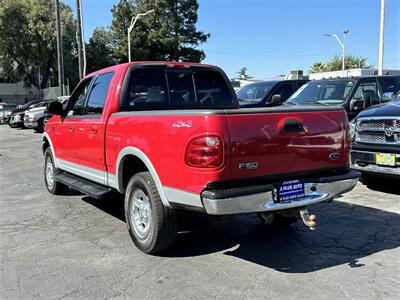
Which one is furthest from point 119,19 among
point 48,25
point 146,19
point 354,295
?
point 354,295

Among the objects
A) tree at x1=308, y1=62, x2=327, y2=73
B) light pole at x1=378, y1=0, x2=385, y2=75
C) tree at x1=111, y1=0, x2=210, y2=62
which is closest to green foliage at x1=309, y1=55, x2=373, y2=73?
tree at x1=308, y1=62, x2=327, y2=73

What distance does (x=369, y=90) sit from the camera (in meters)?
10.7

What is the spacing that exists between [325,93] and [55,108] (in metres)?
6.25

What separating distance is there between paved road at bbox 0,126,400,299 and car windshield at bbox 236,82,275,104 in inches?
242

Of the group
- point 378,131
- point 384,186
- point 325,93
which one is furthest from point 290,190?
point 325,93

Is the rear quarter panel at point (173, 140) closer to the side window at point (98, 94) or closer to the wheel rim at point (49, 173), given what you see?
the side window at point (98, 94)

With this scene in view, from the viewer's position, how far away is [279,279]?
4.09 meters

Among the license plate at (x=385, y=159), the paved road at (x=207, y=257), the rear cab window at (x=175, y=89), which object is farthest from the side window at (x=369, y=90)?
the rear cab window at (x=175, y=89)

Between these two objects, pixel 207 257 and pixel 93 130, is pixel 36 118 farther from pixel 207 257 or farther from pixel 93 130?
pixel 207 257

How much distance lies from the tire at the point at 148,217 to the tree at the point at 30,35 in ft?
141

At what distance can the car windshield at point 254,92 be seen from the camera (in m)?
12.7

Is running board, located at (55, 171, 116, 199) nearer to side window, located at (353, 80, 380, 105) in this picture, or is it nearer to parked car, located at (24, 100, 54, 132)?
side window, located at (353, 80, 380, 105)

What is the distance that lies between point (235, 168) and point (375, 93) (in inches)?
312

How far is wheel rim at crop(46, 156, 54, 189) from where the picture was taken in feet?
Answer: 25.7
